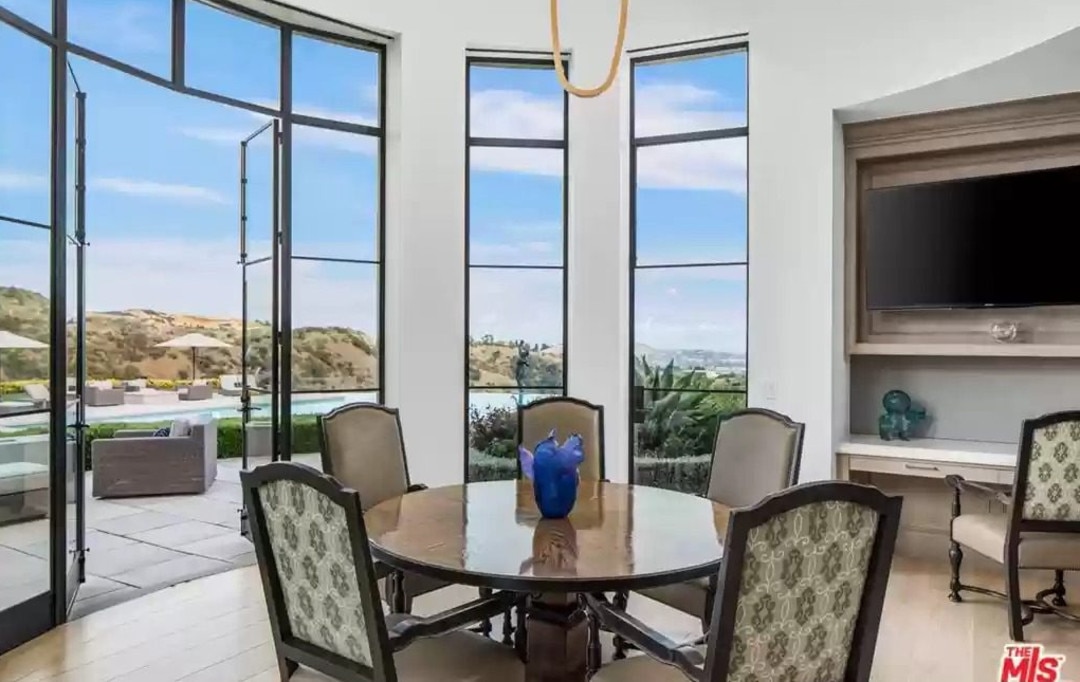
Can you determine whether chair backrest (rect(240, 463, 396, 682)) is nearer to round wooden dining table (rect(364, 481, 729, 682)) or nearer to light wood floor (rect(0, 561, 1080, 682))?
round wooden dining table (rect(364, 481, 729, 682))

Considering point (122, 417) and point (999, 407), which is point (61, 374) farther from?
point (122, 417)

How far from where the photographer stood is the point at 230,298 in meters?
9.64

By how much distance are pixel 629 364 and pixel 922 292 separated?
1.96 m

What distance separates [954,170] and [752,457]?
2700 millimetres

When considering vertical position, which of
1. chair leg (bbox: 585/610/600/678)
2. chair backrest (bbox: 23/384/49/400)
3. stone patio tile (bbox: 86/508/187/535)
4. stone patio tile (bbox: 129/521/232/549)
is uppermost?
chair backrest (bbox: 23/384/49/400)

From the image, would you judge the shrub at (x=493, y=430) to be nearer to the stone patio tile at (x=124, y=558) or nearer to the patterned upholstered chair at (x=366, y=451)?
the patterned upholstered chair at (x=366, y=451)

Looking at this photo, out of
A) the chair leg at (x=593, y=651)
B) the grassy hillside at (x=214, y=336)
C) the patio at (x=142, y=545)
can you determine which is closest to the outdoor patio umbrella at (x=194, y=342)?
the grassy hillside at (x=214, y=336)

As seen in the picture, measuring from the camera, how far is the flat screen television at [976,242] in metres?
4.50

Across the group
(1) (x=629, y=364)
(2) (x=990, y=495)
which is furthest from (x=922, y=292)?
(1) (x=629, y=364)

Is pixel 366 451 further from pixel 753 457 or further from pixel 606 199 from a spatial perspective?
pixel 606 199

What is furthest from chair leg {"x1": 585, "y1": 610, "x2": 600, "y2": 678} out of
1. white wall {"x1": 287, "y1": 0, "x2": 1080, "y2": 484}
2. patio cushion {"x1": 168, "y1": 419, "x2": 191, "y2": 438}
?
patio cushion {"x1": 168, "y1": 419, "x2": 191, "y2": 438}

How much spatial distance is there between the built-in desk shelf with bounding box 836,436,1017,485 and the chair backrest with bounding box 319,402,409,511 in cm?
272

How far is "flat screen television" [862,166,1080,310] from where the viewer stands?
450 cm

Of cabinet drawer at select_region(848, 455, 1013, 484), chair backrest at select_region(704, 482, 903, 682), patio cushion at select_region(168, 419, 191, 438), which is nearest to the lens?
chair backrest at select_region(704, 482, 903, 682)
